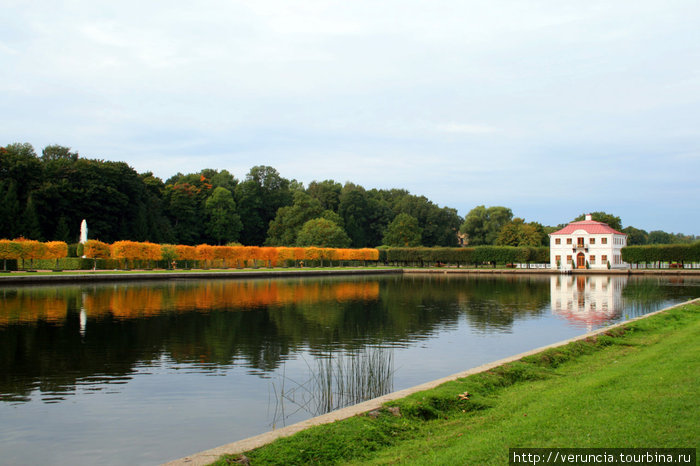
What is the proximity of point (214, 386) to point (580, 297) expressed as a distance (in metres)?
25.5

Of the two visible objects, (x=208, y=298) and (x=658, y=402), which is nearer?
(x=658, y=402)

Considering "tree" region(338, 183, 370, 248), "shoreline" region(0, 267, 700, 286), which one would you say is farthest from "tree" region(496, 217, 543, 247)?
"tree" region(338, 183, 370, 248)

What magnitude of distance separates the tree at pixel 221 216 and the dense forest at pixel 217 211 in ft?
0.50

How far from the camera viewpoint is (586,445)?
4.90 metres

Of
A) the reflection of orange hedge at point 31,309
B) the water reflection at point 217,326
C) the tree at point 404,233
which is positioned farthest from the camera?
the tree at point 404,233

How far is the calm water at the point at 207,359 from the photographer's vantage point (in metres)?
7.90

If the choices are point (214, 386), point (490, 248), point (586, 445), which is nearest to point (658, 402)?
point (586, 445)

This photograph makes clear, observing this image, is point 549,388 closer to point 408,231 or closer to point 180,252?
point 180,252

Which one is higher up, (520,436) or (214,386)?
(520,436)

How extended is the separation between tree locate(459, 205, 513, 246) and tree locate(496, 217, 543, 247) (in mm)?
10363

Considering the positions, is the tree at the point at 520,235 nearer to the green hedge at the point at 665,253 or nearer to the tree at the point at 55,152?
the green hedge at the point at 665,253

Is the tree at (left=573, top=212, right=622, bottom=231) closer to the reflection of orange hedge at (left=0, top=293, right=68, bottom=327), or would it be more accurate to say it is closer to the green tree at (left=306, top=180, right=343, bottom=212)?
the green tree at (left=306, top=180, right=343, bottom=212)

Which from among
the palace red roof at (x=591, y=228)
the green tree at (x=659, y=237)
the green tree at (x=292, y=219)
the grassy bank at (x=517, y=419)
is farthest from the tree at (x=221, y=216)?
the green tree at (x=659, y=237)

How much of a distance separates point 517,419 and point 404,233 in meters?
85.4
